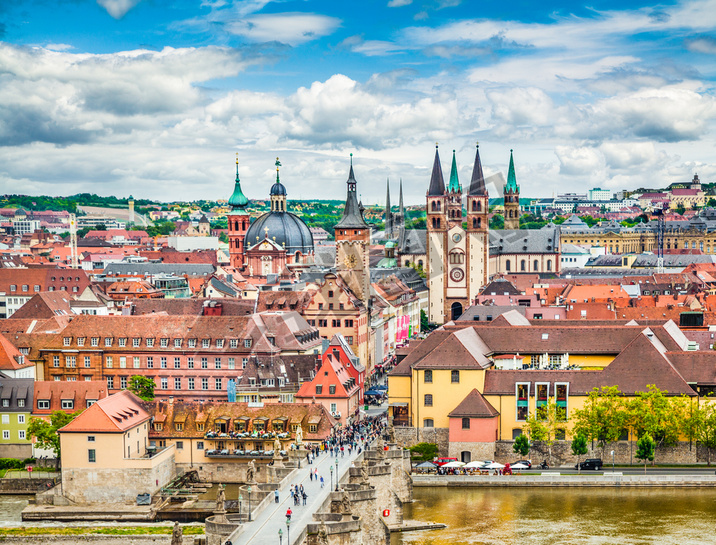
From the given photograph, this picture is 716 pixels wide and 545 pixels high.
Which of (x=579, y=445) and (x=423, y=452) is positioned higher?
(x=579, y=445)

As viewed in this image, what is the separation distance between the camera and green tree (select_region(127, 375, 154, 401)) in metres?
80.8

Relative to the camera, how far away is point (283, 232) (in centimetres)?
14988

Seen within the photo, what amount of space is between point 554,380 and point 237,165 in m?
115

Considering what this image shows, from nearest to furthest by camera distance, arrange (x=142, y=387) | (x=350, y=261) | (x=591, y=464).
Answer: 1. (x=591, y=464)
2. (x=142, y=387)
3. (x=350, y=261)

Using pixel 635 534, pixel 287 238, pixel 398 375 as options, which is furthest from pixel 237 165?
pixel 635 534

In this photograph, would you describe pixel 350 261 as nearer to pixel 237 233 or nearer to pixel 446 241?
pixel 446 241

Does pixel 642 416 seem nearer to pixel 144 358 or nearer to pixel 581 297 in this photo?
pixel 144 358

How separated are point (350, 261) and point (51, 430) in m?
46.2

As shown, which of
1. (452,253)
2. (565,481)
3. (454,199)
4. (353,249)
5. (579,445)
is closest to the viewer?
(565,481)

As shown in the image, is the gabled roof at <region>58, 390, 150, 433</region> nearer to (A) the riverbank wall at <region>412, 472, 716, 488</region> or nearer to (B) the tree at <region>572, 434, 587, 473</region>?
(A) the riverbank wall at <region>412, 472, 716, 488</region>

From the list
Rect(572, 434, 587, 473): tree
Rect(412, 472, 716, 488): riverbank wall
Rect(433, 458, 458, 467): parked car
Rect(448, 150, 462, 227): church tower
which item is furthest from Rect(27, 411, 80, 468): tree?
Rect(448, 150, 462, 227): church tower

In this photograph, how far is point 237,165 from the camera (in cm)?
17812

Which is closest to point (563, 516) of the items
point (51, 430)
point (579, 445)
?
point (579, 445)

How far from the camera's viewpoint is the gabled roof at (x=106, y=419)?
65.1 metres
